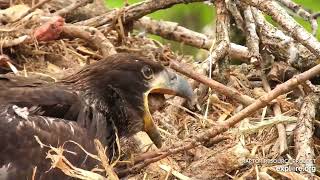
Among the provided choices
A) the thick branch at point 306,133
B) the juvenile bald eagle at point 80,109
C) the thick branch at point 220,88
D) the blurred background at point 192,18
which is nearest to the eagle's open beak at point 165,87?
the juvenile bald eagle at point 80,109

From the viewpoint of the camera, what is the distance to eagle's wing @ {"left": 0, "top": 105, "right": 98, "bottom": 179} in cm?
371

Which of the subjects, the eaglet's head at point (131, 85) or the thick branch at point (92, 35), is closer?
the eaglet's head at point (131, 85)

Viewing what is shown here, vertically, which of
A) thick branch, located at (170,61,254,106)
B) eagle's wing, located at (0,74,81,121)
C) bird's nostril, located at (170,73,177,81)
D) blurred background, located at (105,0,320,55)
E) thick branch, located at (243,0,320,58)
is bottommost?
blurred background, located at (105,0,320,55)

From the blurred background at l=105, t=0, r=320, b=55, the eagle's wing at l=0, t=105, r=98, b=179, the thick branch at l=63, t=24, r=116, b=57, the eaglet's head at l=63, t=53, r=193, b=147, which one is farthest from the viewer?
the blurred background at l=105, t=0, r=320, b=55

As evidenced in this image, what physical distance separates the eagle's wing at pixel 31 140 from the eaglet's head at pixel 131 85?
36cm

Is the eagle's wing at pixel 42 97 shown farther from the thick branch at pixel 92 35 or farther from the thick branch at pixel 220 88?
the thick branch at pixel 92 35

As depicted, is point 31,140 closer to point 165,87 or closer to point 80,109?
point 80,109

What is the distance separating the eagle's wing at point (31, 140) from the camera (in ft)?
12.2

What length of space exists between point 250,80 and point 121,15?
0.93 m

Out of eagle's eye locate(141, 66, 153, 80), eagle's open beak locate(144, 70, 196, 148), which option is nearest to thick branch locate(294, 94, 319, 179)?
eagle's open beak locate(144, 70, 196, 148)

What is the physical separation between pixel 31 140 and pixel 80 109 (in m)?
0.38

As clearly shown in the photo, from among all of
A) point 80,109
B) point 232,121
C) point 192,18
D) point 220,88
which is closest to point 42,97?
point 80,109

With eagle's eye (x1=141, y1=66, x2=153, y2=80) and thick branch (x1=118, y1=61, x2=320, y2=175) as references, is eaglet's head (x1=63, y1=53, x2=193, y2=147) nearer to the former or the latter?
eagle's eye (x1=141, y1=66, x2=153, y2=80)

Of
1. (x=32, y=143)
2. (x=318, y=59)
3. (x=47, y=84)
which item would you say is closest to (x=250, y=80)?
(x=318, y=59)
